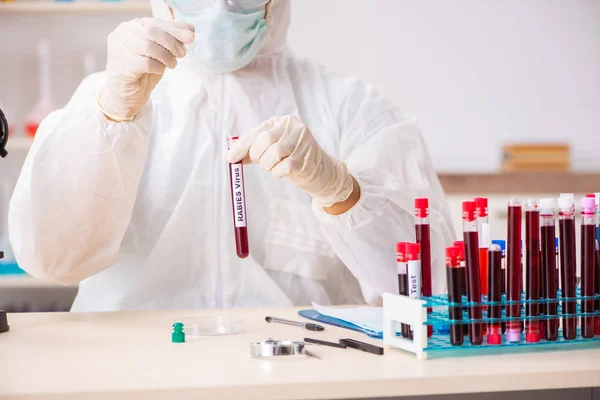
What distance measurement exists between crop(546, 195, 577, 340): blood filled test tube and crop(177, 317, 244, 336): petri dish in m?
0.48

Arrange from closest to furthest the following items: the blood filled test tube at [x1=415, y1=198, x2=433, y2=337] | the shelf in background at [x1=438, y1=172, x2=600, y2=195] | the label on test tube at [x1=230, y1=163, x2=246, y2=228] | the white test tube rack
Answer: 1. the white test tube rack
2. the blood filled test tube at [x1=415, y1=198, x2=433, y2=337]
3. the label on test tube at [x1=230, y1=163, x2=246, y2=228]
4. the shelf in background at [x1=438, y1=172, x2=600, y2=195]

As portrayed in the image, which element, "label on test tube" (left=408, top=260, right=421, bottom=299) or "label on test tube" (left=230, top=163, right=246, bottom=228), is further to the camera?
"label on test tube" (left=230, top=163, right=246, bottom=228)

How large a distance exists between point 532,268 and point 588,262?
9 centimetres

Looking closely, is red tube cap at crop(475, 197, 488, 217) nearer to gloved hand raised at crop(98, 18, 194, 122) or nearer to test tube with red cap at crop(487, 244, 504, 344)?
test tube with red cap at crop(487, 244, 504, 344)

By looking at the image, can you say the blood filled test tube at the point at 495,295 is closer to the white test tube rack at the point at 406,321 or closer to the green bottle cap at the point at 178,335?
the white test tube rack at the point at 406,321

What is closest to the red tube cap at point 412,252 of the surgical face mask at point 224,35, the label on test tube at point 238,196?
the label on test tube at point 238,196

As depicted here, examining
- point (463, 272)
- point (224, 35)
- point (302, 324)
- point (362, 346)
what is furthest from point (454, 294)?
point (224, 35)

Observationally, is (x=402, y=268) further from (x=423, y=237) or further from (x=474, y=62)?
(x=474, y=62)

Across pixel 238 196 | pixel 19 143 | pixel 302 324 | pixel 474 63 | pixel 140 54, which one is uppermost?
pixel 474 63

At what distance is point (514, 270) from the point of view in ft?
3.03

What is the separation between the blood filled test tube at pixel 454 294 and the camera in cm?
88

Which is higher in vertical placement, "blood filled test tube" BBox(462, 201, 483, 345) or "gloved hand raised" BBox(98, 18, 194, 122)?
"gloved hand raised" BBox(98, 18, 194, 122)

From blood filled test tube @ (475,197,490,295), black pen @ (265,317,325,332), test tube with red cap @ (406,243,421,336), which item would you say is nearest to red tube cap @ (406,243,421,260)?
test tube with red cap @ (406,243,421,336)

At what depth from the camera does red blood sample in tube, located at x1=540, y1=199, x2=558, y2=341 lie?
93 centimetres
